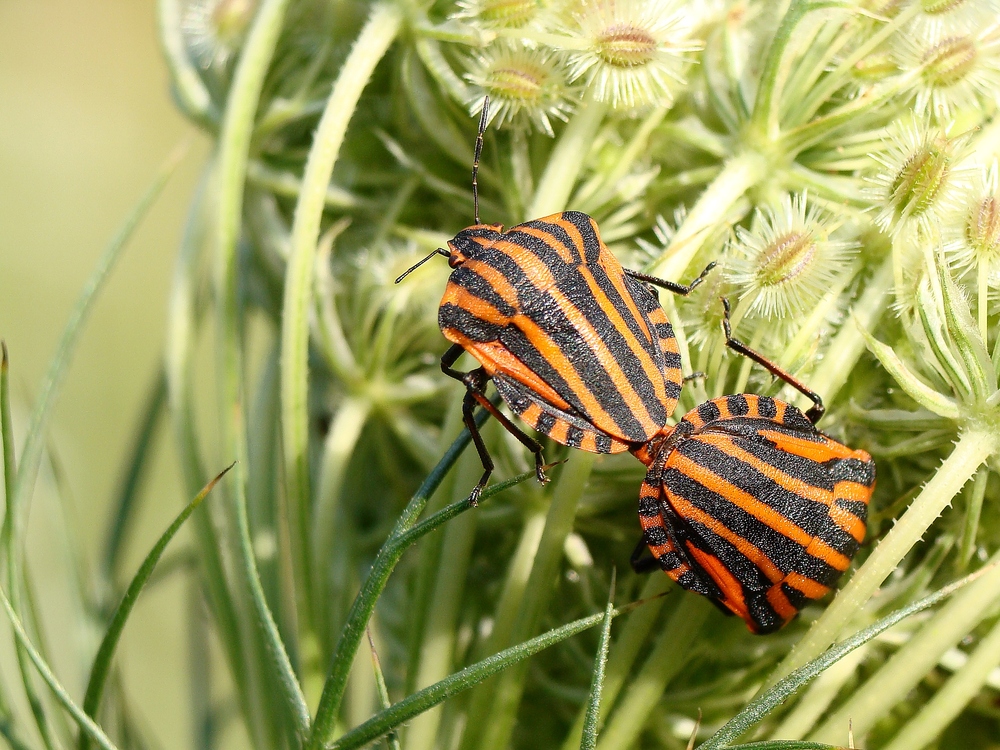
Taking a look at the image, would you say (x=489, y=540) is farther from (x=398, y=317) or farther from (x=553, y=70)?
(x=553, y=70)

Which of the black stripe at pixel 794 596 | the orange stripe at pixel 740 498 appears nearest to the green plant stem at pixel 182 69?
the orange stripe at pixel 740 498

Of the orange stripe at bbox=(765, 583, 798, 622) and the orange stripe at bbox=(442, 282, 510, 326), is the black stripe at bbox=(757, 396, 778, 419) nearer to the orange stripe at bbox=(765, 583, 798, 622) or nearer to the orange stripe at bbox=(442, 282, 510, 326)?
the orange stripe at bbox=(765, 583, 798, 622)

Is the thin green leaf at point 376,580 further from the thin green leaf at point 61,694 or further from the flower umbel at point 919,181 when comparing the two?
the flower umbel at point 919,181

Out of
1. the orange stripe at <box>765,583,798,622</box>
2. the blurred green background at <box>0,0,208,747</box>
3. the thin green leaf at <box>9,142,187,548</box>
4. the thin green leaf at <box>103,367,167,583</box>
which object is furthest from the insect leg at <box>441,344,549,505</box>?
the blurred green background at <box>0,0,208,747</box>

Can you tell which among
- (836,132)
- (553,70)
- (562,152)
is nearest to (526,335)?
(562,152)

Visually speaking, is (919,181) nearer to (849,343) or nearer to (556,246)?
(849,343)

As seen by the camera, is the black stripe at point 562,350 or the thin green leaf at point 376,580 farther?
the black stripe at point 562,350
